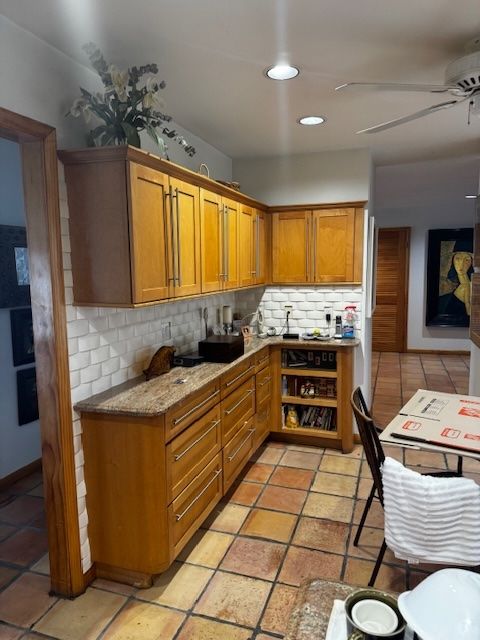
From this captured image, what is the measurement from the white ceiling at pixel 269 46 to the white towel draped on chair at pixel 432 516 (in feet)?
6.00

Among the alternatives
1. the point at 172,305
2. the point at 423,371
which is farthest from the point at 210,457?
the point at 423,371

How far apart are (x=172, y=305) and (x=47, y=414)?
1279mm

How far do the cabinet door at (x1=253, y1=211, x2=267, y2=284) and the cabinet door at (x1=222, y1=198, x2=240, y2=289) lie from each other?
0.44m

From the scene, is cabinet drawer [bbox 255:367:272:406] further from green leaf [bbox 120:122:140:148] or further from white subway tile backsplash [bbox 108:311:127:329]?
green leaf [bbox 120:122:140:148]

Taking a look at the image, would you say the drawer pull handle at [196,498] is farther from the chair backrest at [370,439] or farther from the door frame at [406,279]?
the door frame at [406,279]

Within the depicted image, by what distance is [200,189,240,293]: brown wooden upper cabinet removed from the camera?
2.88 m

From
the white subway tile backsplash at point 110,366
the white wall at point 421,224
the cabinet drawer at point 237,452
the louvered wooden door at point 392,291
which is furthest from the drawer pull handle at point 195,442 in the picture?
the louvered wooden door at point 392,291

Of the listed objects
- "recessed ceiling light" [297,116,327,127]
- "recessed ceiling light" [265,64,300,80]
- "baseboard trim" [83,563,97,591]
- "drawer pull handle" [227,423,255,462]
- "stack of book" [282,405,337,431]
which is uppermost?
"recessed ceiling light" [297,116,327,127]

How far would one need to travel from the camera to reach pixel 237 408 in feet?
10.3

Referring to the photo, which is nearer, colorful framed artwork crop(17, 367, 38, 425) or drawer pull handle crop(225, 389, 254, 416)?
drawer pull handle crop(225, 389, 254, 416)

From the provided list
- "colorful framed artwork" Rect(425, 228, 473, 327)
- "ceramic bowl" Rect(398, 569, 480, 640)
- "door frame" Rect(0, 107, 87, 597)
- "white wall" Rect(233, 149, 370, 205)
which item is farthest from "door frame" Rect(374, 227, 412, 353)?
"ceramic bowl" Rect(398, 569, 480, 640)

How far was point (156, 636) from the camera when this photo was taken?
194cm

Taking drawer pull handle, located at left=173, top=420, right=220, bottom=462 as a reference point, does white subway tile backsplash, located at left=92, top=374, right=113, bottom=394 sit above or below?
above

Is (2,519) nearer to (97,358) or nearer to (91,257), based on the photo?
(97,358)
